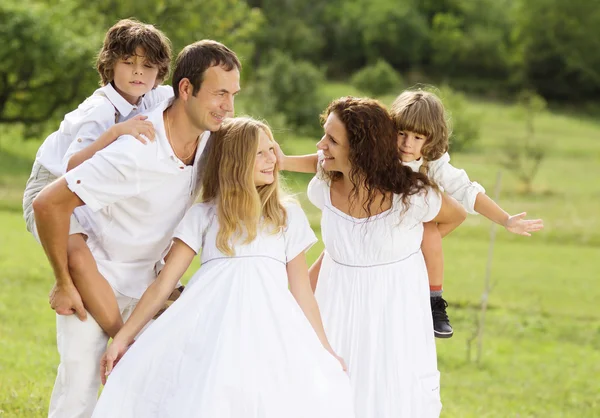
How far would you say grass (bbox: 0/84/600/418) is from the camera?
27.0ft

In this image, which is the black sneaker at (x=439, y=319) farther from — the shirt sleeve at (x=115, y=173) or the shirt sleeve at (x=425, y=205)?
the shirt sleeve at (x=115, y=173)

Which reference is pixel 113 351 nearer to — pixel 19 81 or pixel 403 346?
Answer: pixel 403 346

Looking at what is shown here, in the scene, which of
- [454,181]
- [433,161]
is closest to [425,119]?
[433,161]

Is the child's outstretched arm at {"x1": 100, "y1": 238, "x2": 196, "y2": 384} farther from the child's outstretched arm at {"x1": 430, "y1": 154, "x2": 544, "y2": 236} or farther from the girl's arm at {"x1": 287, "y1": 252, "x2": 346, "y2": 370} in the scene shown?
the child's outstretched arm at {"x1": 430, "y1": 154, "x2": 544, "y2": 236}

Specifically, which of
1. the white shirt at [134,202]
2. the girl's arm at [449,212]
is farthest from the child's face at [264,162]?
the girl's arm at [449,212]

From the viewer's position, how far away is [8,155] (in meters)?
28.2

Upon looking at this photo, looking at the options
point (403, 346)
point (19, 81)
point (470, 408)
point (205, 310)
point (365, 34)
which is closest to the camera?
point (205, 310)

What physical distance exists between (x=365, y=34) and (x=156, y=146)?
6686 cm

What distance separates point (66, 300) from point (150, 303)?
34 cm

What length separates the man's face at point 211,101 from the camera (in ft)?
12.0

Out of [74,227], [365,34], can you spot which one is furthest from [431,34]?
[74,227]

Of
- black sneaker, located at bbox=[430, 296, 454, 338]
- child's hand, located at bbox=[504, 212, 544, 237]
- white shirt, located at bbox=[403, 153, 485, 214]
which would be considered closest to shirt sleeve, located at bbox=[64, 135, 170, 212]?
white shirt, located at bbox=[403, 153, 485, 214]

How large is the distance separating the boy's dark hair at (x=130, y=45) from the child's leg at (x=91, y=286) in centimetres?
83

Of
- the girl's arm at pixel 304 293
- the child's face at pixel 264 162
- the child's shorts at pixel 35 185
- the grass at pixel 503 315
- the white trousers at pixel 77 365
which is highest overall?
the child's face at pixel 264 162
